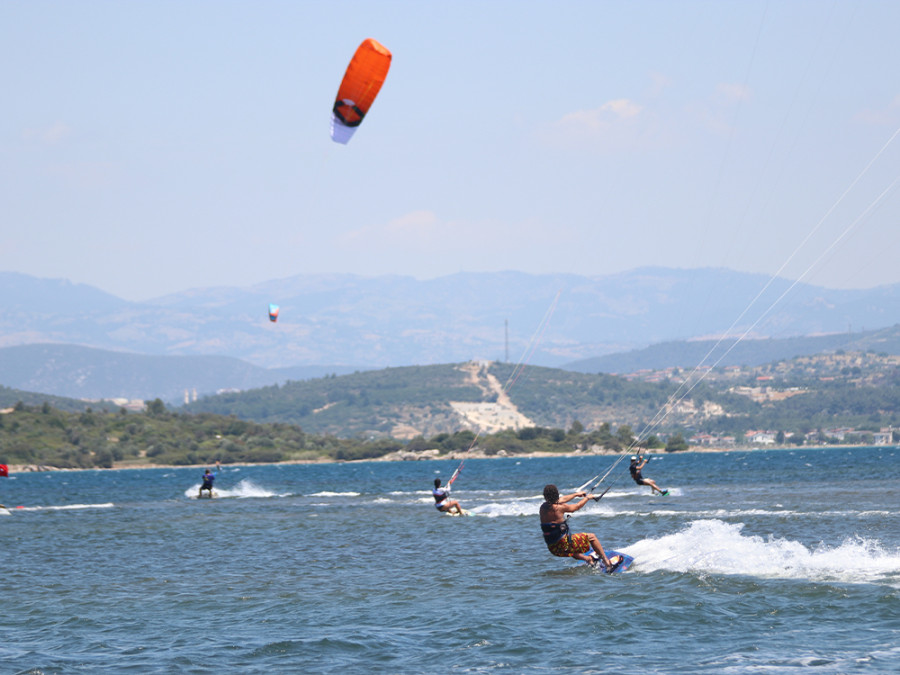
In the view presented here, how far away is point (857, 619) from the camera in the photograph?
1625 centimetres

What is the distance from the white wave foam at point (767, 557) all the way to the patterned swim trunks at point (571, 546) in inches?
73.8

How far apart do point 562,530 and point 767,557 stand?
5248 mm

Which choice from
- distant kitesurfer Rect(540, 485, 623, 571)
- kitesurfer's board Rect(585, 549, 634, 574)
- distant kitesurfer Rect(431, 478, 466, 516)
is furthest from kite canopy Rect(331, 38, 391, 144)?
distant kitesurfer Rect(431, 478, 466, 516)

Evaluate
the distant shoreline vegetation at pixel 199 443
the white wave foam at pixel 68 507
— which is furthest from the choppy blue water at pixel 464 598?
the distant shoreline vegetation at pixel 199 443

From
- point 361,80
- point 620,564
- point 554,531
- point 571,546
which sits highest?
point 361,80

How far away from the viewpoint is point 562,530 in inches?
799

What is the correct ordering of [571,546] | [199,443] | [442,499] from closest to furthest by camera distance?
1. [571,546]
2. [442,499]
3. [199,443]

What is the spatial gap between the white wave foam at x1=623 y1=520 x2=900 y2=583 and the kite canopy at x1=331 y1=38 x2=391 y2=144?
12.9 m

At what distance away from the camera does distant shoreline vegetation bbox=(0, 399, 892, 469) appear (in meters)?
159

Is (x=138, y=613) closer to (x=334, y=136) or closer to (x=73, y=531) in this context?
(x=334, y=136)

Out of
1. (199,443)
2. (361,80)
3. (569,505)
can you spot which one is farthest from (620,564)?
(199,443)

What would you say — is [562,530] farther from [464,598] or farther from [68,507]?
[68,507]

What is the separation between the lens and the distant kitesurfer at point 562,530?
20.0 meters

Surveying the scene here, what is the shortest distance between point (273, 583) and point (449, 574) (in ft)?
13.1
